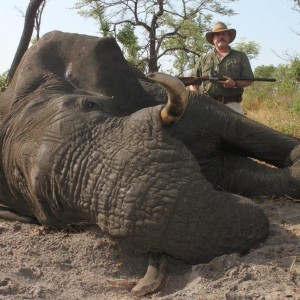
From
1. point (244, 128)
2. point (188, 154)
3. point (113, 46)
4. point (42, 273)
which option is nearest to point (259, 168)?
point (244, 128)

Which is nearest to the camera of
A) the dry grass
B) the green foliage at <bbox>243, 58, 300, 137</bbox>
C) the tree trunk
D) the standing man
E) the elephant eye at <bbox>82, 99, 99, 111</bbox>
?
the elephant eye at <bbox>82, 99, 99, 111</bbox>

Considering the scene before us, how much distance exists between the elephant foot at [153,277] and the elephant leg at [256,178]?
165cm

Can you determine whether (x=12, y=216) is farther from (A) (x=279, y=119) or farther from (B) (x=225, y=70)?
(A) (x=279, y=119)

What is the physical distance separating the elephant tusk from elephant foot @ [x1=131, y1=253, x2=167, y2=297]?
2.15 feet

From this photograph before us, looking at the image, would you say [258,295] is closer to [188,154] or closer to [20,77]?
[188,154]

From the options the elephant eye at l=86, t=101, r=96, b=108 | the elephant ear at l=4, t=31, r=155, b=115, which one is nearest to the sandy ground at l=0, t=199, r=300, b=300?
the elephant eye at l=86, t=101, r=96, b=108

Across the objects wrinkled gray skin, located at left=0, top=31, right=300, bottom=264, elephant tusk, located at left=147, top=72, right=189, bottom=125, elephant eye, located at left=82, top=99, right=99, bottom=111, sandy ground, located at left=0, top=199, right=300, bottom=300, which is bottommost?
sandy ground, located at left=0, top=199, right=300, bottom=300

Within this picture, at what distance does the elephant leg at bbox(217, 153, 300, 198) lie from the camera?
4141mm

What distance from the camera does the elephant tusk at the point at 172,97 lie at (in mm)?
2553

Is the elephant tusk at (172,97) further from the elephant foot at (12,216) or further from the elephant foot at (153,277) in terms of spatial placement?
the elephant foot at (12,216)

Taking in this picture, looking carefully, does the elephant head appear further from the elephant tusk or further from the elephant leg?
the elephant leg

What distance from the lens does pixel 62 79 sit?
157 inches

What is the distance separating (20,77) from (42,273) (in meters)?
1.64

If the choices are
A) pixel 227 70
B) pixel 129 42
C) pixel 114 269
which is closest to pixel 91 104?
pixel 114 269
